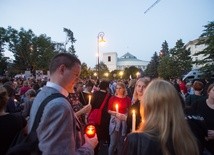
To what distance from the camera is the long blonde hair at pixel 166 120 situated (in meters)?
2.66

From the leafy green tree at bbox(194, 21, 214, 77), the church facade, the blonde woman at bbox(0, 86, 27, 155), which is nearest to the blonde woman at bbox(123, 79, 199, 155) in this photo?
the blonde woman at bbox(0, 86, 27, 155)

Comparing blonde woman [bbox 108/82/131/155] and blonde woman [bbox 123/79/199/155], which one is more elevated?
blonde woman [bbox 123/79/199/155]

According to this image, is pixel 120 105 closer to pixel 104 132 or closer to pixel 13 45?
pixel 104 132

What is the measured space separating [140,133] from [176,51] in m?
83.9

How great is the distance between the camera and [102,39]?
23859mm

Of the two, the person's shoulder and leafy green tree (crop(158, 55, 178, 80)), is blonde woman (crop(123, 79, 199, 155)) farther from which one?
leafy green tree (crop(158, 55, 178, 80))

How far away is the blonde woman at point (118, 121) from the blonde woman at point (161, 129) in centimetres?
517

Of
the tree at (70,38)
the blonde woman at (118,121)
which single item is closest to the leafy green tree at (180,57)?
the tree at (70,38)

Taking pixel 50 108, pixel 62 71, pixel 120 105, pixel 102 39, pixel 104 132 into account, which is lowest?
pixel 104 132

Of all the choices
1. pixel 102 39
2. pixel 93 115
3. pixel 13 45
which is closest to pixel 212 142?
pixel 93 115

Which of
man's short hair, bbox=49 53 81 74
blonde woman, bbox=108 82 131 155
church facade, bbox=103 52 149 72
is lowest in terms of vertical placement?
blonde woman, bbox=108 82 131 155

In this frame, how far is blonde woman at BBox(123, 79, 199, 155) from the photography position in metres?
2.59

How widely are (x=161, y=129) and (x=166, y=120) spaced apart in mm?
105

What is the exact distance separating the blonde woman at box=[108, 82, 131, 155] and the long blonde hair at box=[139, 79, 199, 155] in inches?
203
